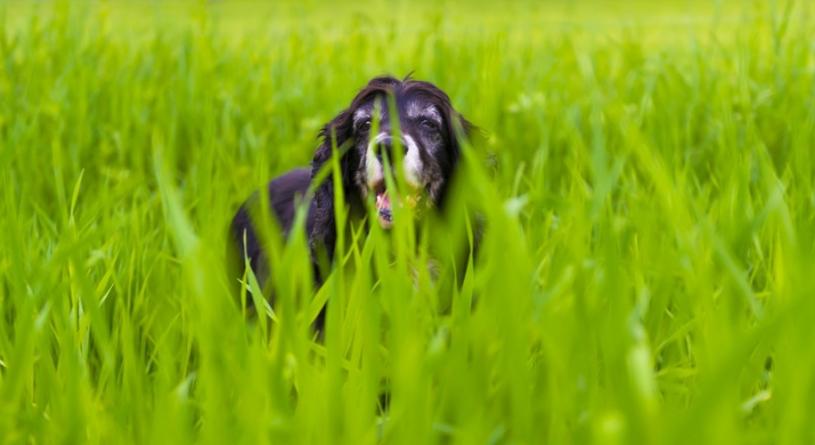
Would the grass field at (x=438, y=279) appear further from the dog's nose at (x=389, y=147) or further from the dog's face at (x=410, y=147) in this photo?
the dog's nose at (x=389, y=147)

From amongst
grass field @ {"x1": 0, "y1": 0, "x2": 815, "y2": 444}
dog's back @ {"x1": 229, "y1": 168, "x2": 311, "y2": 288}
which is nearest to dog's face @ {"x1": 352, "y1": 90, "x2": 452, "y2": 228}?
grass field @ {"x1": 0, "y1": 0, "x2": 815, "y2": 444}

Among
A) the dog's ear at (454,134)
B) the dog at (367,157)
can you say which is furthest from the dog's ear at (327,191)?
the dog's ear at (454,134)

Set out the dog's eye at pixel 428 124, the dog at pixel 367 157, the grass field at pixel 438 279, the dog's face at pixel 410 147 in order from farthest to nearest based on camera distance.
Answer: the dog's eye at pixel 428 124 < the dog at pixel 367 157 < the dog's face at pixel 410 147 < the grass field at pixel 438 279

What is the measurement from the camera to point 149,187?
4121mm

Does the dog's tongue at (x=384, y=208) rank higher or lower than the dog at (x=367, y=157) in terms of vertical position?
lower

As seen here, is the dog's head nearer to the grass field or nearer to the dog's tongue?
the dog's tongue

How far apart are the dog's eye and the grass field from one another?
20cm

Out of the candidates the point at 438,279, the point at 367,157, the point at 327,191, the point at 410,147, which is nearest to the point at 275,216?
the point at 327,191

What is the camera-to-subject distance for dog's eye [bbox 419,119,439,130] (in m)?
3.39

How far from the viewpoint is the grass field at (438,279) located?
126 centimetres

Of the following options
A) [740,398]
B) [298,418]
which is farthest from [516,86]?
[298,418]

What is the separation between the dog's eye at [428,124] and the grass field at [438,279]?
205mm

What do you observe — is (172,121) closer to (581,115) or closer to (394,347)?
(581,115)

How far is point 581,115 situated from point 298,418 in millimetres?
3492
